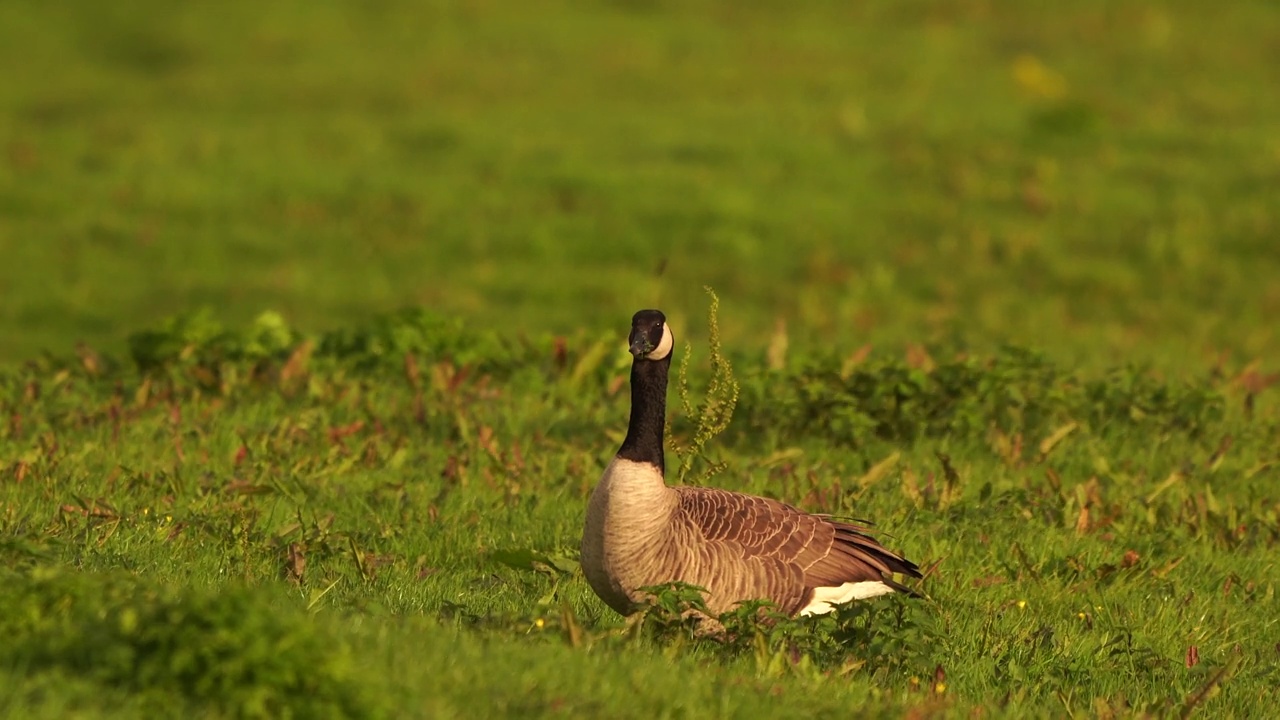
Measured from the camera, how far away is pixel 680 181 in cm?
1903

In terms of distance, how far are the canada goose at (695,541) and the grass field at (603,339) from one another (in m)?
0.29

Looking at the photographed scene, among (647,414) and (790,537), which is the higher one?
(647,414)

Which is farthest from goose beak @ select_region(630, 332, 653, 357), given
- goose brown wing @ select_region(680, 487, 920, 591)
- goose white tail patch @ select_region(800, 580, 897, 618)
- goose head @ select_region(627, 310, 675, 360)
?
goose white tail patch @ select_region(800, 580, 897, 618)

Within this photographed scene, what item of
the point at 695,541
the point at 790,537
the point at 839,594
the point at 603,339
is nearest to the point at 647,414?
the point at 695,541

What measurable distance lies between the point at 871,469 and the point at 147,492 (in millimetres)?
3848

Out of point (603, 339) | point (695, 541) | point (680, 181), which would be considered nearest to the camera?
point (695, 541)

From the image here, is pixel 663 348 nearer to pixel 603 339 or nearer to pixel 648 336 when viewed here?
pixel 648 336

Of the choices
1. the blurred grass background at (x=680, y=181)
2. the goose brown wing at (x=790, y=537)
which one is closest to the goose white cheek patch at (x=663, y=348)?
the goose brown wing at (x=790, y=537)

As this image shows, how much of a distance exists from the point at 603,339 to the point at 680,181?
7.84 metres

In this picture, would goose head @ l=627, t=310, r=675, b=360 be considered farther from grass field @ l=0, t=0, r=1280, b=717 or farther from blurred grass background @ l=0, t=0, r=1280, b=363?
blurred grass background @ l=0, t=0, r=1280, b=363

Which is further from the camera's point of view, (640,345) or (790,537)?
(790,537)

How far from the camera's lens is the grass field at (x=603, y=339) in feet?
20.2

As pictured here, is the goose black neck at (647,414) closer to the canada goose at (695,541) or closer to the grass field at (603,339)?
the canada goose at (695,541)

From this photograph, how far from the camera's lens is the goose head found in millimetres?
6750
